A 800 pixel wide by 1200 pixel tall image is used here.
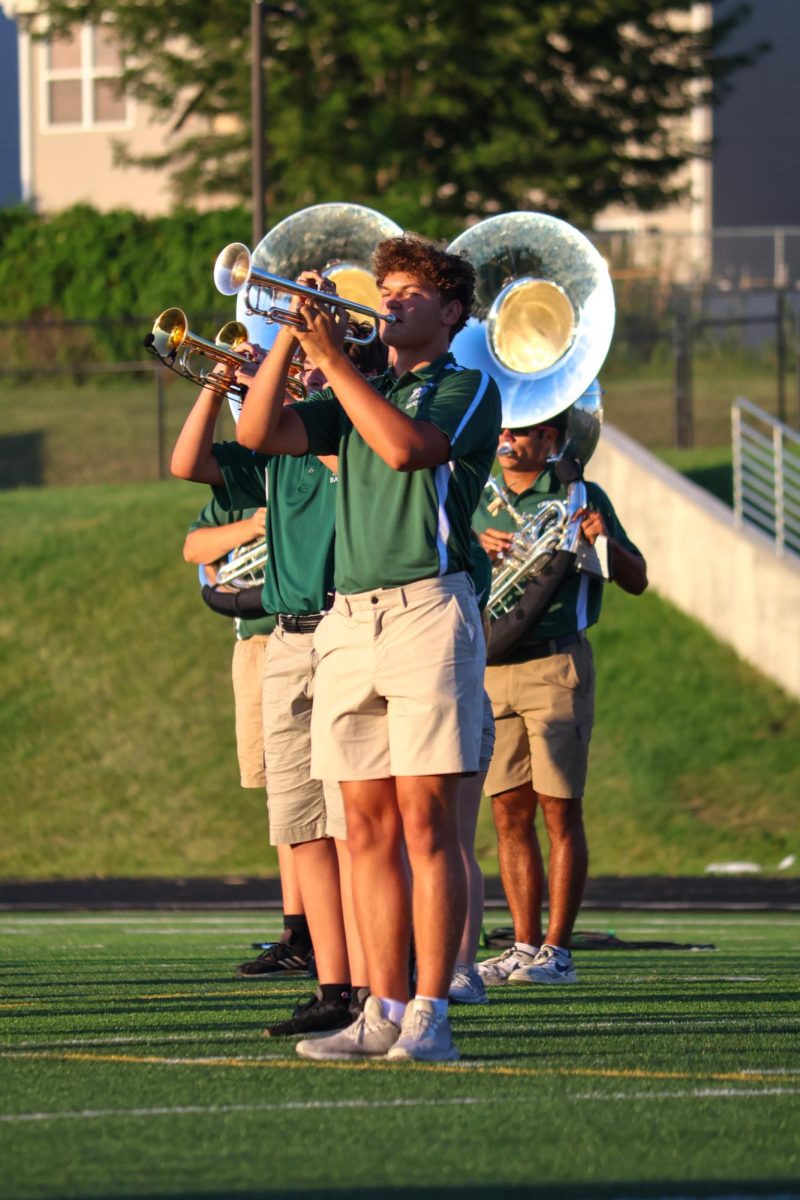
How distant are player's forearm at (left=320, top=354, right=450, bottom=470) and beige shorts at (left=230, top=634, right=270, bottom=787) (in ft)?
9.49

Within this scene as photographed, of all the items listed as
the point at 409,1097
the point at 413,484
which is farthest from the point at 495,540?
the point at 409,1097

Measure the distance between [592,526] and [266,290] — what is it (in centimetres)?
223

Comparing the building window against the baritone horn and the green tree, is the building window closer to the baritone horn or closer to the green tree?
the green tree

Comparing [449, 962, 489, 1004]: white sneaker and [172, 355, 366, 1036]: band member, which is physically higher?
[172, 355, 366, 1036]: band member

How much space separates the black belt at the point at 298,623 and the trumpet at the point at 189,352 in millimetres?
677

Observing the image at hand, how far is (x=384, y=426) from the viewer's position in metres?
5.49

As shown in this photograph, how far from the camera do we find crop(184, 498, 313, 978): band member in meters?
7.93

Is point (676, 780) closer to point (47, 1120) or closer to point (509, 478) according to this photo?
point (509, 478)

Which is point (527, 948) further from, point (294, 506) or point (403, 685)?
point (403, 685)

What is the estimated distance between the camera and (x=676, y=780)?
15984 mm

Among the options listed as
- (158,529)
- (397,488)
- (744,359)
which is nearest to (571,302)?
(397,488)

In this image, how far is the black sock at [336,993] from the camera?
6246mm

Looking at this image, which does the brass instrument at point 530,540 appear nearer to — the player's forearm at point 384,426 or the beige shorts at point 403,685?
the beige shorts at point 403,685

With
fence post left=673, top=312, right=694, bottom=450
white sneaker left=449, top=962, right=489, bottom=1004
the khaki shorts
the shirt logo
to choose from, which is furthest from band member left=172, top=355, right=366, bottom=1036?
fence post left=673, top=312, right=694, bottom=450
